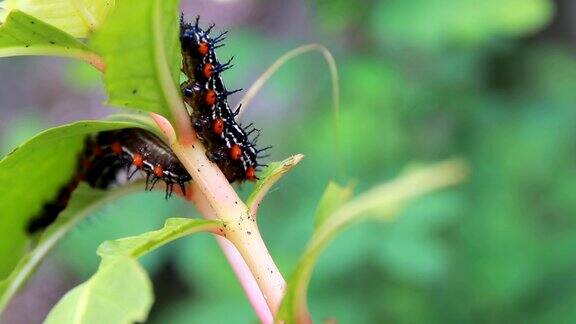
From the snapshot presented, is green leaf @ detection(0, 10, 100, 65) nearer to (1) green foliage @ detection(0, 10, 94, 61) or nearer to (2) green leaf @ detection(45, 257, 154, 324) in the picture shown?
(1) green foliage @ detection(0, 10, 94, 61)

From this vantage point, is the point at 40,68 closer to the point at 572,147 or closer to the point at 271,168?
the point at 572,147

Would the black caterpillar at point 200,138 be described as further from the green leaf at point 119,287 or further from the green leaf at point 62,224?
the green leaf at point 119,287

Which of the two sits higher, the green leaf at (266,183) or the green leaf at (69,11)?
the green leaf at (69,11)

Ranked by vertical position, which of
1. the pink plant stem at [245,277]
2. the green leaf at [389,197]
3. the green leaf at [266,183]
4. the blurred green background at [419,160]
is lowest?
the blurred green background at [419,160]

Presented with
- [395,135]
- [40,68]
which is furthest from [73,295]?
[40,68]

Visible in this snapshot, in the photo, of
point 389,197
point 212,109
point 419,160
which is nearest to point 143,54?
point 212,109

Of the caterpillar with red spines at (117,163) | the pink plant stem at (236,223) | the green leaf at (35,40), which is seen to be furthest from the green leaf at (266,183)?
the green leaf at (35,40)
